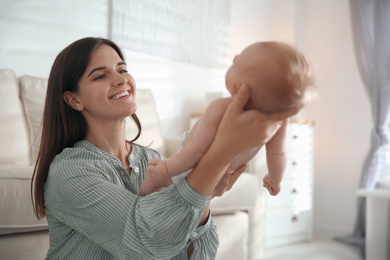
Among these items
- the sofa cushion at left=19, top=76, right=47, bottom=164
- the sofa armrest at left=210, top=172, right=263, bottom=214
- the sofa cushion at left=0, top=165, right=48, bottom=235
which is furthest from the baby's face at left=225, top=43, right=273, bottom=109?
the sofa cushion at left=19, top=76, right=47, bottom=164

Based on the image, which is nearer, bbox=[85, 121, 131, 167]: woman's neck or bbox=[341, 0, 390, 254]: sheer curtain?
bbox=[85, 121, 131, 167]: woman's neck

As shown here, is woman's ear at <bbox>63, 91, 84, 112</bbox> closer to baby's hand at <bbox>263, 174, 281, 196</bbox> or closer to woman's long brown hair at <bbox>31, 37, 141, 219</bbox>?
woman's long brown hair at <bbox>31, 37, 141, 219</bbox>

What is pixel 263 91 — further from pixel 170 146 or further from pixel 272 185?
pixel 170 146

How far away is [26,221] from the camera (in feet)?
4.58

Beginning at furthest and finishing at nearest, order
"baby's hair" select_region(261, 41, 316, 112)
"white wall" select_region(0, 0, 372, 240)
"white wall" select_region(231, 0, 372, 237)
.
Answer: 1. "white wall" select_region(231, 0, 372, 237)
2. "white wall" select_region(0, 0, 372, 240)
3. "baby's hair" select_region(261, 41, 316, 112)

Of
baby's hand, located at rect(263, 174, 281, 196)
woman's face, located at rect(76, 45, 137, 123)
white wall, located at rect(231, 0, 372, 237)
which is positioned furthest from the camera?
white wall, located at rect(231, 0, 372, 237)

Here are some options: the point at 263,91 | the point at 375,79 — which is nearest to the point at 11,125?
the point at 263,91

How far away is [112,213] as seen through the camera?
2.82 feet

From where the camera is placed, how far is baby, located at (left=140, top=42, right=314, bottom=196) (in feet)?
2.43

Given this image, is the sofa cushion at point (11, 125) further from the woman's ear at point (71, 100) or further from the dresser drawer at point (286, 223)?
the dresser drawer at point (286, 223)

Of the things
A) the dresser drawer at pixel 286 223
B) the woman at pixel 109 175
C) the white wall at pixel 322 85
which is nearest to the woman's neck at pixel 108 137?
the woman at pixel 109 175

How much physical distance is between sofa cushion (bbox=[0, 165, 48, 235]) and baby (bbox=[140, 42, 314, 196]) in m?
0.69

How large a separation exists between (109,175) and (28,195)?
0.50 metres

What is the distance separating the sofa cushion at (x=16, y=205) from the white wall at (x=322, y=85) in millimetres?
1700
